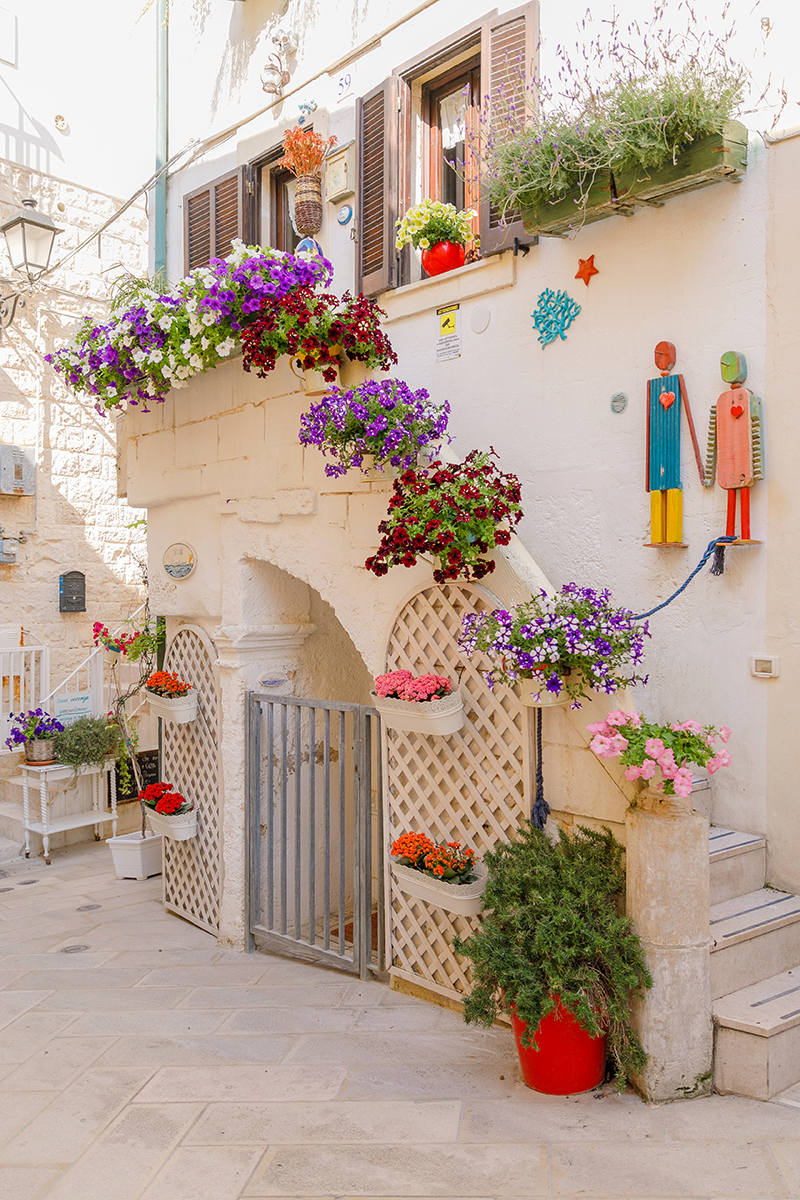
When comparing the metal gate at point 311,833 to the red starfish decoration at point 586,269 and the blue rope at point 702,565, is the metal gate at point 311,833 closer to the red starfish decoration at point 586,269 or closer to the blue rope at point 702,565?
the blue rope at point 702,565

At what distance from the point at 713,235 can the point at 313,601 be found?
2.77 meters

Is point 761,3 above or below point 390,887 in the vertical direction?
above

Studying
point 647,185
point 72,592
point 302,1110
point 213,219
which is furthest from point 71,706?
point 647,185

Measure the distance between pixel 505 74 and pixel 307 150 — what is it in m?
1.60

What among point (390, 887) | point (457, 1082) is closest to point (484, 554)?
point (390, 887)

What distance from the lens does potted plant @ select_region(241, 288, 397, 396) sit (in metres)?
4.07

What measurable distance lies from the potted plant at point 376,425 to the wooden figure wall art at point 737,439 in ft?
3.72

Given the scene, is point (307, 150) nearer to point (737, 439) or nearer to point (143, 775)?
point (737, 439)

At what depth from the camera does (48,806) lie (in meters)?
6.82

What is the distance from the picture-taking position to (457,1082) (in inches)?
133

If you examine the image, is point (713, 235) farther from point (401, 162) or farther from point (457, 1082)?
point (457, 1082)

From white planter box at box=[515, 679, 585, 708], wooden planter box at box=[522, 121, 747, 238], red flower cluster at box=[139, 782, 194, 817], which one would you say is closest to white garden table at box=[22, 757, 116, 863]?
red flower cluster at box=[139, 782, 194, 817]

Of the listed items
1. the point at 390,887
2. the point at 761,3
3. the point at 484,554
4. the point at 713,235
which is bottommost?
the point at 390,887

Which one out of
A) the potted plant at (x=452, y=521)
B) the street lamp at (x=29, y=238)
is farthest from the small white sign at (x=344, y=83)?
the potted plant at (x=452, y=521)
